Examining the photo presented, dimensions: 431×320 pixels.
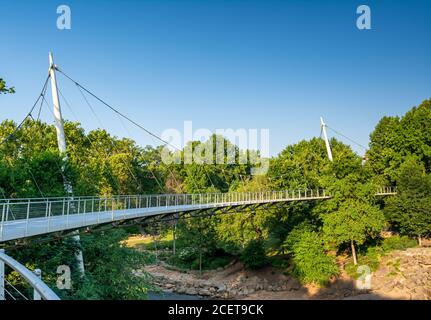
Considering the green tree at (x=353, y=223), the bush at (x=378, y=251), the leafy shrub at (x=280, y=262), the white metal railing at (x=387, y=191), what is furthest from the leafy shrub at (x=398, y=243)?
the leafy shrub at (x=280, y=262)

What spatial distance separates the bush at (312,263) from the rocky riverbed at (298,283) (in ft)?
2.31

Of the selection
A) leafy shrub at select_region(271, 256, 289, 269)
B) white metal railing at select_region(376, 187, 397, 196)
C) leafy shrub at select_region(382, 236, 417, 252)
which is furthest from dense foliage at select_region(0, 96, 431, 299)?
white metal railing at select_region(376, 187, 397, 196)

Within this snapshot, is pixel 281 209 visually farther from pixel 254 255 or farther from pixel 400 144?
pixel 400 144

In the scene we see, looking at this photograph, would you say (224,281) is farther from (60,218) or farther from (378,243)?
(60,218)

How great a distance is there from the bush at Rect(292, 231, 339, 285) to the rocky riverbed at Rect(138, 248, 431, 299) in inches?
27.7

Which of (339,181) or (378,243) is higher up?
(339,181)

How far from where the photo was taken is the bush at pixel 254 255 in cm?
2878

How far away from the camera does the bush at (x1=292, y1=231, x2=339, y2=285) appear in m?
24.5

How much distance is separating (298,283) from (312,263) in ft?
7.26

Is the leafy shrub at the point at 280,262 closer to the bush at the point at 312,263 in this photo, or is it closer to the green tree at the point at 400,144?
the bush at the point at 312,263

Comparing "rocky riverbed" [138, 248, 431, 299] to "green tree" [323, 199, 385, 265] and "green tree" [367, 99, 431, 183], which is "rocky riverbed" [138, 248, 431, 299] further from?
"green tree" [367, 99, 431, 183]

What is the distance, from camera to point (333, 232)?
26562 millimetres

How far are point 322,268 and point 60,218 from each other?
18.2 meters
